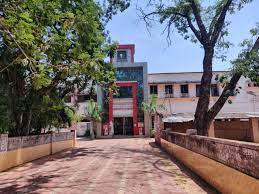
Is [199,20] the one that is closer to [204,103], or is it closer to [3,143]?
[204,103]

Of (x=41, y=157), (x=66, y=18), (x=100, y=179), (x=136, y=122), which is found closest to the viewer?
(x=66, y=18)

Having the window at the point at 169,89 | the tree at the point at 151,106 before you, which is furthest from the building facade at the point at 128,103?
the window at the point at 169,89

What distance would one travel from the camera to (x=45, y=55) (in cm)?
809

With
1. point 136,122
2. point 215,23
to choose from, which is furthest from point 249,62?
point 136,122

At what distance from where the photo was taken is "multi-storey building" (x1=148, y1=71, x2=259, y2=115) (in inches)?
1464

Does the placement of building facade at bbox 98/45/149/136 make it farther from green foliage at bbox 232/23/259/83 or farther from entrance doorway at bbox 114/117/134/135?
green foliage at bbox 232/23/259/83

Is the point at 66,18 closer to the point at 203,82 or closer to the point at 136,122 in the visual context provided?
the point at 203,82

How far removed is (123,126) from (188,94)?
29.7ft

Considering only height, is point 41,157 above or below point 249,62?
below

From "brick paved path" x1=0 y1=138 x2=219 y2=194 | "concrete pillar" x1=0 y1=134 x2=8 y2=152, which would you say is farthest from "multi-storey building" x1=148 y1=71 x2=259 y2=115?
"concrete pillar" x1=0 y1=134 x2=8 y2=152

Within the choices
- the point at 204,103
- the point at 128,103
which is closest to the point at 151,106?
the point at 128,103

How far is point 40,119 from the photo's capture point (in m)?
17.6

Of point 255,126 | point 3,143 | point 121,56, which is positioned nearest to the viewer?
point 3,143

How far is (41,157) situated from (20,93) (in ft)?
11.0
